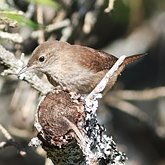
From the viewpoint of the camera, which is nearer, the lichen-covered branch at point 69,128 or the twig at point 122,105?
the lichen-covered branch at point 69,128

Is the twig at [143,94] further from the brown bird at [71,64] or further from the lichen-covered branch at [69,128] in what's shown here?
the lichen-covered branch at [69,128]

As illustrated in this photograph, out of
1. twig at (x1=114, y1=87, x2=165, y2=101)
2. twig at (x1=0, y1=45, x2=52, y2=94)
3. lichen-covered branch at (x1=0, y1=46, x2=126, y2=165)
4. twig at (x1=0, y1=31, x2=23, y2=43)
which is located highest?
twig at (x1=0, y1=31, x2=23, y2=43)

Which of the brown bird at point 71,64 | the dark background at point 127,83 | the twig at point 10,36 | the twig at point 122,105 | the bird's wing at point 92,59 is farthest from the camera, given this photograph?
the dark background at point 127,83

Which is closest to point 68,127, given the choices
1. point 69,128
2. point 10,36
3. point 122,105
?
point 69,128

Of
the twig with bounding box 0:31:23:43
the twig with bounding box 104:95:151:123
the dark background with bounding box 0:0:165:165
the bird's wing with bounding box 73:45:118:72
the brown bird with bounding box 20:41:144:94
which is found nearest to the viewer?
the twig with bounding box 0:31:23:43

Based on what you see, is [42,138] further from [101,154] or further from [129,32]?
[129,32]

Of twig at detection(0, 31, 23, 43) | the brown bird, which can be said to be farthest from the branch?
the brown bird

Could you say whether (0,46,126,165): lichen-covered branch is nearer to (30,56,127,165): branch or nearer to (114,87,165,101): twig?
(30,56,127,165): branch

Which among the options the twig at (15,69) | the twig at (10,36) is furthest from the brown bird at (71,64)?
the twig at (10,36)

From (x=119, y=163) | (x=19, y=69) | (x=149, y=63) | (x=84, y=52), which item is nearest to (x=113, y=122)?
(x=149, y=63)
